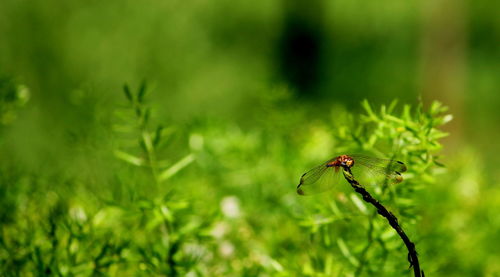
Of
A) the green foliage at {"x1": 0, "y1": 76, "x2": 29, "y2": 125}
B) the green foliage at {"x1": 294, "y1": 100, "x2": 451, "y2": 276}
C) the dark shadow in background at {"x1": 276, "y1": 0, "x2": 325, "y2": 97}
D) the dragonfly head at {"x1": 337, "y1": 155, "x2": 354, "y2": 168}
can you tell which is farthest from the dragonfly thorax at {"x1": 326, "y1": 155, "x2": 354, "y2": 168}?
the dark shadow in background at {"x1": 276, "y1": 0, "x2": 325, "y2": 97}

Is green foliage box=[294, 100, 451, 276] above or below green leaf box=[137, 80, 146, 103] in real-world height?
above

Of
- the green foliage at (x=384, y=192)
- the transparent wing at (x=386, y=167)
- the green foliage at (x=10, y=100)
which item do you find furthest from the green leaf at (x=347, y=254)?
the green foliage at (x=10, y=100)

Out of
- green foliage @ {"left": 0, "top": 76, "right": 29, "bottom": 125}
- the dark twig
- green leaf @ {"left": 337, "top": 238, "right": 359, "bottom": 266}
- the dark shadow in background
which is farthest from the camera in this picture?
the dark shadow in background

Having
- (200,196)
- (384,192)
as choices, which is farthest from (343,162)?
(200,196)

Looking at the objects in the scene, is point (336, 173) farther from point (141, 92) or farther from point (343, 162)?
point (141, 92)

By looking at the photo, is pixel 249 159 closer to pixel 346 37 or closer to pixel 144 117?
pixel 144 117

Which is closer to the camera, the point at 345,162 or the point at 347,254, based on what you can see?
the point at 345,162

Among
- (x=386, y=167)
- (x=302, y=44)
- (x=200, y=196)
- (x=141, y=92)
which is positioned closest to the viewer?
(x=386, y=167)

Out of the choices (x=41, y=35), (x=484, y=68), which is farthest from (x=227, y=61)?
(x=484, y=68)

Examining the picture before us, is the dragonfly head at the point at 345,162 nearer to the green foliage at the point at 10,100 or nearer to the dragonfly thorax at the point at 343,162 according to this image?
the dragonfly thorax at the point at 343,162

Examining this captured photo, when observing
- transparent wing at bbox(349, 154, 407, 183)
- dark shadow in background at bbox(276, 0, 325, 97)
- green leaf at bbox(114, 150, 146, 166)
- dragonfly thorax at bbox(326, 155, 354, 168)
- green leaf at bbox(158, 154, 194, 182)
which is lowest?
green leaf at bbox(114, 150, 146, 166)

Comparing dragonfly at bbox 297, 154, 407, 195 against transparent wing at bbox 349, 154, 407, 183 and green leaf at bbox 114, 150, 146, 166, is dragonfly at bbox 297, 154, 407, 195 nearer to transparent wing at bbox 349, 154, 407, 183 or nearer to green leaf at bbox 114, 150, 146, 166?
transparent wing at bbox 349, 154, 407, 183

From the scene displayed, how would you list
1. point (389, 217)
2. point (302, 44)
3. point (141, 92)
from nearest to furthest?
point (389, 217)
point (141, 92)
point (302, 44)
